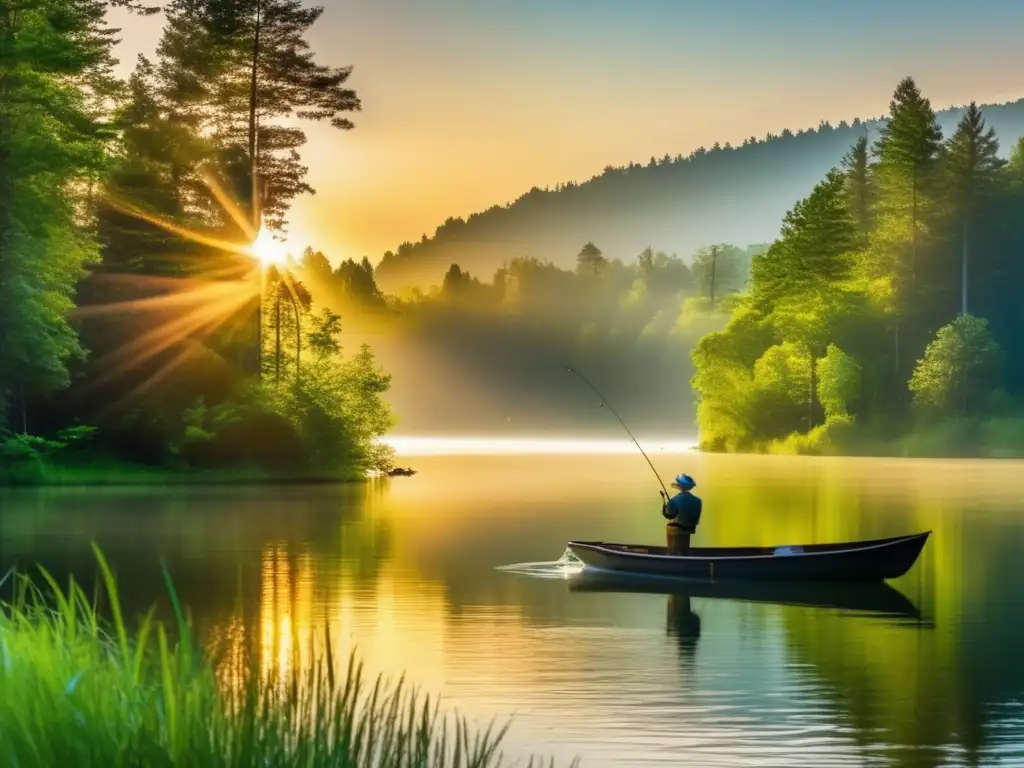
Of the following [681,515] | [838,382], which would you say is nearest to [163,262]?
[681,515]

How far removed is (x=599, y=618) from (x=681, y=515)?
543 cm

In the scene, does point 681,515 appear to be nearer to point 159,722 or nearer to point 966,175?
point 159,722

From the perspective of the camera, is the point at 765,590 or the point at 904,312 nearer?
the point at 765,590

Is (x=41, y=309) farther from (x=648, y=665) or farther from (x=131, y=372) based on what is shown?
(x=648, y=665)

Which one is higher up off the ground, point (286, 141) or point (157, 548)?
point (286, 141)

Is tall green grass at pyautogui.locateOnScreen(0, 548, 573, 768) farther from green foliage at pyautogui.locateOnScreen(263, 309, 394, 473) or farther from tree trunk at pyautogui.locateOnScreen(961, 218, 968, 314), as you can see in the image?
tree trunk at pyautogui.locateOnScreen(961, 218, 968, 314)

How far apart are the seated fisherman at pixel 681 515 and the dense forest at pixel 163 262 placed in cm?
3306

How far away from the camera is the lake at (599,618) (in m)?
17.6

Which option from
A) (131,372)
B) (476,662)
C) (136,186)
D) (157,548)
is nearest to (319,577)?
(157,548)

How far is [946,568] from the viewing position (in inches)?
1494

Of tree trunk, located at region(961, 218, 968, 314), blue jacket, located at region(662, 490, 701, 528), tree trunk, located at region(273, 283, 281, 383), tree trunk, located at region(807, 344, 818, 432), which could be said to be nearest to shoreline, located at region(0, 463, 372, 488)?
tree trunk, located at region(273, 283, 281, 383)

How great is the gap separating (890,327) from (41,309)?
82.2m

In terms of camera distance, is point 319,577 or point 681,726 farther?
point 319,577

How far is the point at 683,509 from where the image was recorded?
110 ft
